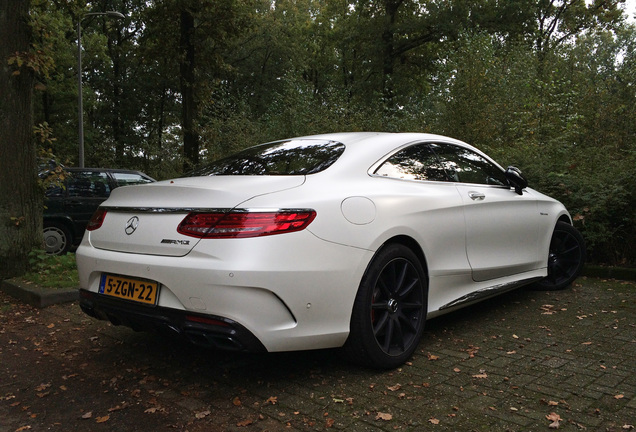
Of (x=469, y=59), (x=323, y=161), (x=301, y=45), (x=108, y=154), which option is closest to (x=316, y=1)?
(x=301, y=45)

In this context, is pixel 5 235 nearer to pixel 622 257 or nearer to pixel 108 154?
pixel 622 257

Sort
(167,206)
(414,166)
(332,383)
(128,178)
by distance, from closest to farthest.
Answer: (167,206)
(332,383)
(414,166)
(128,178)

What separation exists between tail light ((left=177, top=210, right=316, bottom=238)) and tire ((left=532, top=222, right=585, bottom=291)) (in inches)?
144

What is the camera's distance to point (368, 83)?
29766mm

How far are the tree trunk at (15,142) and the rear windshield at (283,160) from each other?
3.35m

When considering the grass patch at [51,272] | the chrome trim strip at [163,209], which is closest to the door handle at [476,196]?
the chrome trim strip at [163,209]

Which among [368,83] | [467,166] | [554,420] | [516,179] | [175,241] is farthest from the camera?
[368,83]

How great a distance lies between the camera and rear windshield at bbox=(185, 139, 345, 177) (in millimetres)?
3479

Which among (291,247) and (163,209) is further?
(163,209)

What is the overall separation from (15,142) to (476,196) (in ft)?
16.7

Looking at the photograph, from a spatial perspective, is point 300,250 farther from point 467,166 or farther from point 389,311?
point 467,166

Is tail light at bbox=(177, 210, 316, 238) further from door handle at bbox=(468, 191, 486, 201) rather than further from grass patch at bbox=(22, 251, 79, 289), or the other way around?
grass patch at bbox=(22, 251, 79, 289)

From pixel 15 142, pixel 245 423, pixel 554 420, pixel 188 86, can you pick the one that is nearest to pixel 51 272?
pixel 15 142

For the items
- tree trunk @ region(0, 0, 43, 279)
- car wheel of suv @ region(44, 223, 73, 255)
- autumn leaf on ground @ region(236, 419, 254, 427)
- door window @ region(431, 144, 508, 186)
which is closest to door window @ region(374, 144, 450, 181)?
door window @ region(431, 144, 508, 186)
